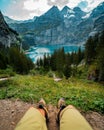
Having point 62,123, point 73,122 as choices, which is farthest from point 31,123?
point 73,122

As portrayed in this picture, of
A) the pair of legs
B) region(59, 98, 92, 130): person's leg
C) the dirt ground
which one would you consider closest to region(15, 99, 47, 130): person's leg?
the pair of legs

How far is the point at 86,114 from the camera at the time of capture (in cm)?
566

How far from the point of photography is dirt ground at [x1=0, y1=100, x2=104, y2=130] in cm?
493

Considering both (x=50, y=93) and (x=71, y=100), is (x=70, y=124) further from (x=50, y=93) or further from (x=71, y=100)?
(x=50, y=93)

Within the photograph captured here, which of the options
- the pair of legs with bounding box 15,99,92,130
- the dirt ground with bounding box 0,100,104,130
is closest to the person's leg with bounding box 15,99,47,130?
the pair of legs with bounding box 15,99,92,130

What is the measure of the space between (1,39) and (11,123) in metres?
103

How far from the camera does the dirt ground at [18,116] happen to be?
16.2ft

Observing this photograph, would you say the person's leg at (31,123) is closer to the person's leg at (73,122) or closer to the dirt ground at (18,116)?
the person's leg at (73,122)

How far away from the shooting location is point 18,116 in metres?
5.59

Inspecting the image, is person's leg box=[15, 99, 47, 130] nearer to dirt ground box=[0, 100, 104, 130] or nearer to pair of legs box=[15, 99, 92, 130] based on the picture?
pair of legs box=[15, 99, 92, 130]

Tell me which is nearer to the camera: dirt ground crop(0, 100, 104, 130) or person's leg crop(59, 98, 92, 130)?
person's leg crop(59, 98, 92, 130)

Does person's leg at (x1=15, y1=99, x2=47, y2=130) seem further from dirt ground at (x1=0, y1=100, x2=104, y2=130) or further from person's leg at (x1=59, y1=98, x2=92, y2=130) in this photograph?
dirt ground at (x1=0, y1=100, x2=104, y2=130)

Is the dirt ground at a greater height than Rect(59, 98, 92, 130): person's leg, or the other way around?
Rect(59, 98, 92, 130): person's leg

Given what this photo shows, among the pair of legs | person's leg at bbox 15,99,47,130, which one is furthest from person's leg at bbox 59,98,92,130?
person's leg at bbox 15,99,47,130
